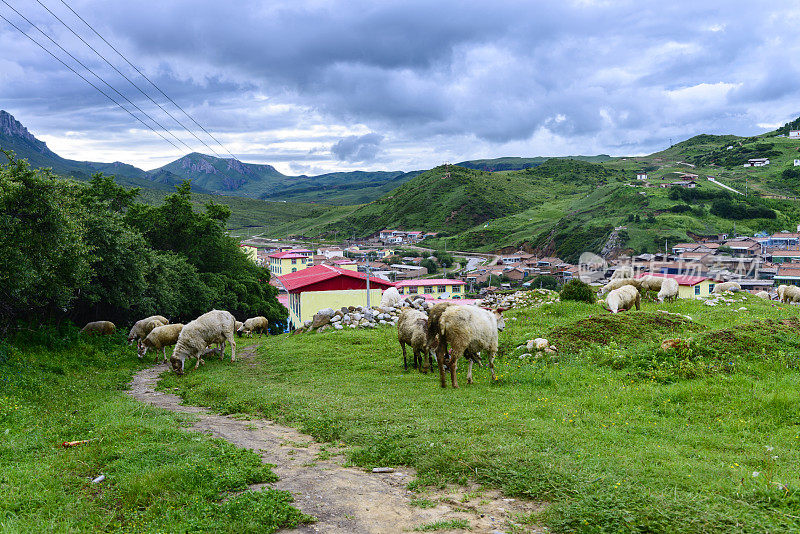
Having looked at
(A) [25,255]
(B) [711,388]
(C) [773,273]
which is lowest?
(C) [773,273]

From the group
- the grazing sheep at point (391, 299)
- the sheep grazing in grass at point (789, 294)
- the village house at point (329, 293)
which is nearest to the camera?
the sheep grazing in grass at point (789, 294)

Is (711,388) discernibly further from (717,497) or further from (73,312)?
(73,312)

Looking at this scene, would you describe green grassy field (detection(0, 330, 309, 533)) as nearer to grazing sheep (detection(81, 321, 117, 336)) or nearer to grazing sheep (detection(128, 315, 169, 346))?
grazing sheep (detection(128, 315, 169, 346))

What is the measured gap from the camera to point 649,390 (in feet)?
37.7

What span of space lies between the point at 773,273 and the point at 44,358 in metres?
95.6

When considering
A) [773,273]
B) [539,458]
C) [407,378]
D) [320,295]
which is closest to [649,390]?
[539,458]

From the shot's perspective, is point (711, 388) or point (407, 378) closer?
point (711, 388)

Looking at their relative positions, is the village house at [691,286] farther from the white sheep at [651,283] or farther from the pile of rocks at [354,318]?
the pile of rocks at [354,318]

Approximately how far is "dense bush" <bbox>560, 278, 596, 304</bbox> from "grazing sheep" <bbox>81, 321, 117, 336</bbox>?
80.2 ft

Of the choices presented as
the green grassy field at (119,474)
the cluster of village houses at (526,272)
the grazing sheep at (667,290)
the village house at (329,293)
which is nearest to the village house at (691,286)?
the cluster of village houses at (526,272)

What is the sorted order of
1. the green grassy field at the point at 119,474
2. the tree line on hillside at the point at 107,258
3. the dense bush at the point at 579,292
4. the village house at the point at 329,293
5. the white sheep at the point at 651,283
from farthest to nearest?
1. the village house at the point at 329,293
2. the white sheep at the point at 651,283
3. the dense bush at the point at 579,292
4. the tree line on hillside at the point at 107,258
5. the green grassy field at the point at 119,474

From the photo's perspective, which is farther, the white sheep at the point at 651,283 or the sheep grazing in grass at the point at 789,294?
the sheep grazing in grass at the point at 789,294

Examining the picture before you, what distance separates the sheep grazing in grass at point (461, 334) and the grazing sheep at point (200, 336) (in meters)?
11.0

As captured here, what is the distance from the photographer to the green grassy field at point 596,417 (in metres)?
6.07
